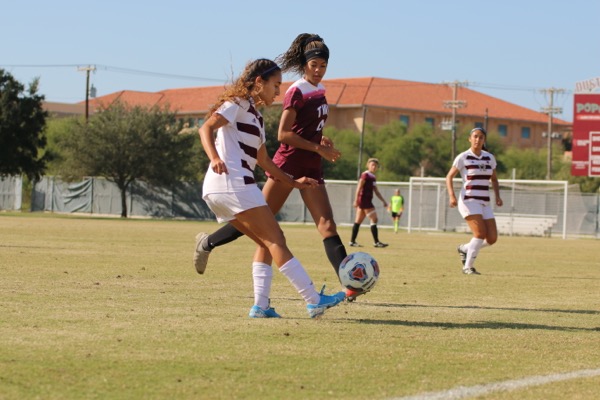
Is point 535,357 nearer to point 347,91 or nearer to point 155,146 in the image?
point 155,146

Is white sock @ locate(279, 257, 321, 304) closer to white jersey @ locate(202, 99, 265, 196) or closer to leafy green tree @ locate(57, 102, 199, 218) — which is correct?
white jersey @ locate(202, 99, 265, 196)

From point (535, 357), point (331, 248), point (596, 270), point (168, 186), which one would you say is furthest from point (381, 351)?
point (168, 186)

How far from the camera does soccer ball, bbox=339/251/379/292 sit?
8234 mm

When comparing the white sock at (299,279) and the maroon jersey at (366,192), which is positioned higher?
the maroon jersey at (366,192)

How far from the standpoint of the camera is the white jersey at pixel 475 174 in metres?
14.5

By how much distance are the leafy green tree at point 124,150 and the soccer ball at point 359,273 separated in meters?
50.8

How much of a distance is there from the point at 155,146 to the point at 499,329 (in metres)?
52.8

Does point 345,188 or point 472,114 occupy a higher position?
point 472,114

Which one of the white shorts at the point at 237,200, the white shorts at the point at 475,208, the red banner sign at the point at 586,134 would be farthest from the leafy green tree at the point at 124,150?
the white shorts at the point at 237,200

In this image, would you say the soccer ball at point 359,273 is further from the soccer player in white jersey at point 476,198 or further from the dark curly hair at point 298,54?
the soccer player in white jersey at point 476,198

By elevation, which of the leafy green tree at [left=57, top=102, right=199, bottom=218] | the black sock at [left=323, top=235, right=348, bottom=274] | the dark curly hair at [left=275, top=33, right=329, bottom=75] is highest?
the leafy green tree at [left=57, top=102, right=199, bottom=218]

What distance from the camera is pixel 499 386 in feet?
17.0

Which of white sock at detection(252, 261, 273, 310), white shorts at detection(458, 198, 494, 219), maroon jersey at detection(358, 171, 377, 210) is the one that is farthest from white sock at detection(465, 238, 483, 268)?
maroon jersey at detection(358, 171, 377, 210)

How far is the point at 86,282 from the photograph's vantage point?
35.0 ft
